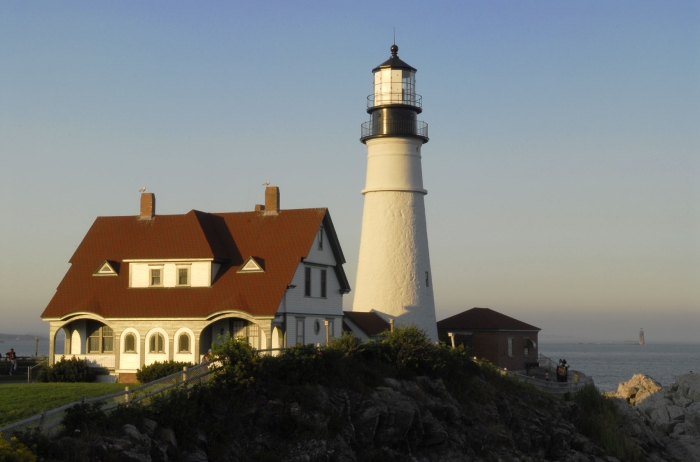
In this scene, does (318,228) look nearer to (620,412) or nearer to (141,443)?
(620,412)

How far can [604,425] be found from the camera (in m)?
34.3

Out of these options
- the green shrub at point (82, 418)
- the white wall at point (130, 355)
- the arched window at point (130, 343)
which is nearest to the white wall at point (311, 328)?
the white wall at point (130, 355)

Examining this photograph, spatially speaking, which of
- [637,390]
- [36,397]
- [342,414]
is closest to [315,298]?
[342,414]

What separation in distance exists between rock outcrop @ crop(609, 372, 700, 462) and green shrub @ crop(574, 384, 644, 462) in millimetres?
869

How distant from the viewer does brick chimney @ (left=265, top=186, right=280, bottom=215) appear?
38250mm

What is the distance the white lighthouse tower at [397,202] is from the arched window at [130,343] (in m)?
11.8

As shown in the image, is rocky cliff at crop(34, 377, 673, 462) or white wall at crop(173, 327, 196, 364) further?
white wall at crop(173, 327, 196, 364)

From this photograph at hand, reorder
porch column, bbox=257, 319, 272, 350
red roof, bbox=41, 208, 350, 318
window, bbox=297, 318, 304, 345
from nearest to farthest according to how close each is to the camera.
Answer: porch column, bbox=257, 319, 272, 350
red roof, bbox=41, 208, 350, 318
window, bbox=297, 318, 304, 345

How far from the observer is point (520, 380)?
3559cm

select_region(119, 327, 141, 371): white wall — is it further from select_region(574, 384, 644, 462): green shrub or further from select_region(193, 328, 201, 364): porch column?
select_region(574, 384, 644, 462): green shrub

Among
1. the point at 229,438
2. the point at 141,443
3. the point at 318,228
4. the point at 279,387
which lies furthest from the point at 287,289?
the point at 141,443

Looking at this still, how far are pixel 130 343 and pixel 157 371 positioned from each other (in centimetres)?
423

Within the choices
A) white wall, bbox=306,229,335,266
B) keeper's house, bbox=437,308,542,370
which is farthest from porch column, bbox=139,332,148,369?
keeper's house, bbox=437,308,542,370

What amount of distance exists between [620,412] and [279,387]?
1902 cm
